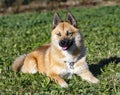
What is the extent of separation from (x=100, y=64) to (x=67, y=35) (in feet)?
5.46

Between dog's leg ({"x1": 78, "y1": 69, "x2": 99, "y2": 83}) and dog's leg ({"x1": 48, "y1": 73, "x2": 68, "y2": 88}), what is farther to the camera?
dog's leg ({"x1": 78, "y1": 69, "x2": 99, "y2": 83})

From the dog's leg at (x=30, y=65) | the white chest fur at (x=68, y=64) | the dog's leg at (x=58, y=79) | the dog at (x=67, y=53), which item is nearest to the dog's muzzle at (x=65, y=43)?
the dog at (x=67, y=53)

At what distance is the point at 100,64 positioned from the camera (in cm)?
1073

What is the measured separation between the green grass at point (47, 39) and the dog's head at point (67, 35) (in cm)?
62

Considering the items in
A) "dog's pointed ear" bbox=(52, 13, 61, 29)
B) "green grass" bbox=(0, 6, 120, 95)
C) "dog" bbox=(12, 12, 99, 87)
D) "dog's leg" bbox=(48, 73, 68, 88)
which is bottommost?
"green grass" bbox=(0, 6, 120, 95)

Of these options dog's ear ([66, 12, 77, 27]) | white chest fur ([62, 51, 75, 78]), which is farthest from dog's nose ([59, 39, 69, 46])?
dog's ear ([66, 12, 77, 27])

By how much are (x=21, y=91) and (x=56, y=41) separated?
1422 mm

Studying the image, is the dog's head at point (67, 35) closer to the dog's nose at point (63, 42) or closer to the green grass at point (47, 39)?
the dog's nose at point (63, 42)

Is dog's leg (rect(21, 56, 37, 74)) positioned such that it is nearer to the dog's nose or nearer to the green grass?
the green grass

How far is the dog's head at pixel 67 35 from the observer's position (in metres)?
9.29

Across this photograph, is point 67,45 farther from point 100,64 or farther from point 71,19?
point 100,64

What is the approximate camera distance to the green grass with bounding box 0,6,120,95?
843cm

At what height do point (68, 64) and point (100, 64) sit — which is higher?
point (68, 64)

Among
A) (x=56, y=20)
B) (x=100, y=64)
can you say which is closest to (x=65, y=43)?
(x=56, y=20)
